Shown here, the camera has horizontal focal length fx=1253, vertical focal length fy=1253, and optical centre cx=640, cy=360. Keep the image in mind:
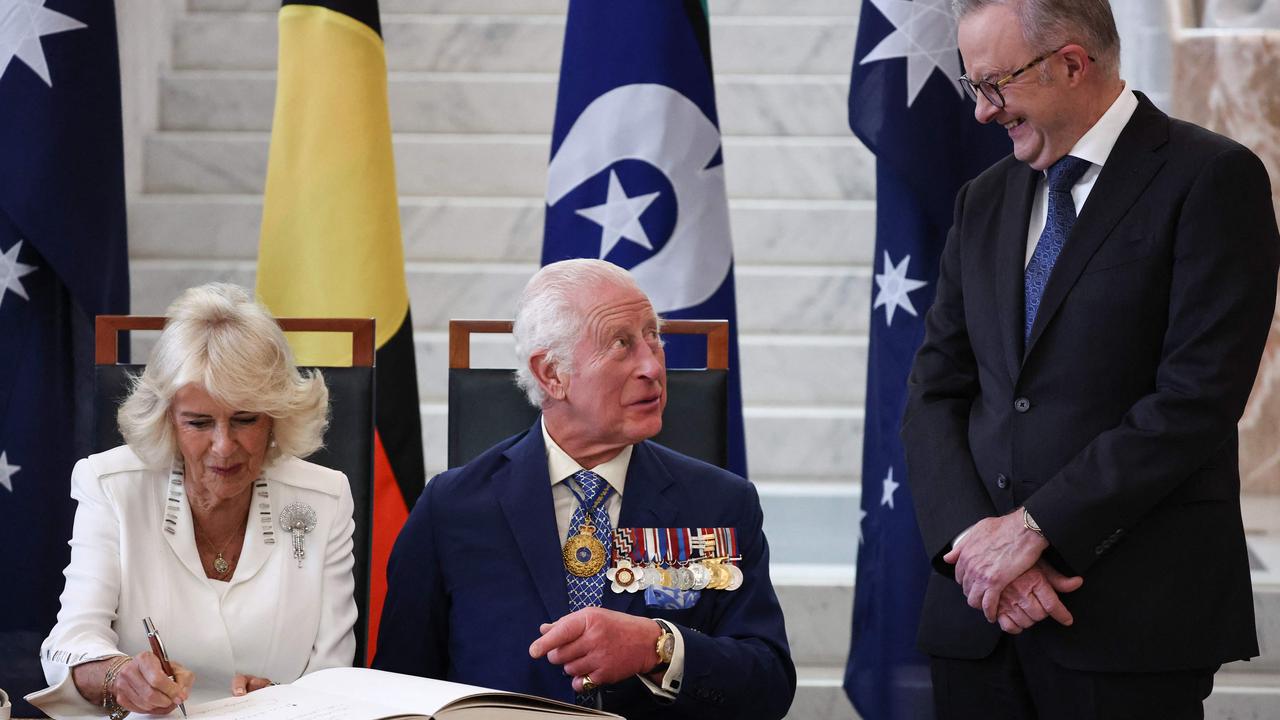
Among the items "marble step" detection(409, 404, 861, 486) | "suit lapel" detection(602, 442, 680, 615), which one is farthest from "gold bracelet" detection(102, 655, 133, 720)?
"marble step" detection(409, 404, 861, 486)

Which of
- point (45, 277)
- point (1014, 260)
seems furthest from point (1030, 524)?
point (45, 277)

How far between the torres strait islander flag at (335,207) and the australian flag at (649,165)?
15.7 inches

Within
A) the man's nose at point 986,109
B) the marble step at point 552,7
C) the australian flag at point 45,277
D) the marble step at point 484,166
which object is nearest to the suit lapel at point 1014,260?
the man's nose at point 986,109

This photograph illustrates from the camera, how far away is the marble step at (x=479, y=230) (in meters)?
4.12

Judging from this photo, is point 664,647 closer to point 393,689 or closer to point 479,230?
point 393,689

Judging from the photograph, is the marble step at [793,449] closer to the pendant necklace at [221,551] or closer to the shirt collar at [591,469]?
the pendant necklace at [221,551]

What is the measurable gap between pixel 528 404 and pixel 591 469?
370mm

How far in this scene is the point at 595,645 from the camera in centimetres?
138

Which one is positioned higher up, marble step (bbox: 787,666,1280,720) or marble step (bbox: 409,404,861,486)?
marble step (bbox: 409,404,861,486)

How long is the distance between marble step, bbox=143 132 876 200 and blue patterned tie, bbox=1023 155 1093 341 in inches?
103

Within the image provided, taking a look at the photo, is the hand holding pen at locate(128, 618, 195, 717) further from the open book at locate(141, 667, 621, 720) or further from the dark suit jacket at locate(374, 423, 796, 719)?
the dark suit jacket at locate(374, 423, 796, 719)

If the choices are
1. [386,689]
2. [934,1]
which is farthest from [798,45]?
[386,689]

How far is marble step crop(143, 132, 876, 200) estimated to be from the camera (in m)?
4.27

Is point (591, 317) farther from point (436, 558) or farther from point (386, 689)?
point (386, 689)
